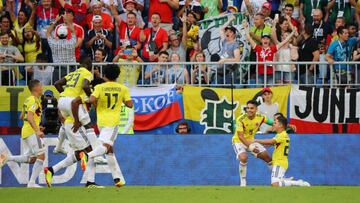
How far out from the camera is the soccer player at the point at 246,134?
882 inches

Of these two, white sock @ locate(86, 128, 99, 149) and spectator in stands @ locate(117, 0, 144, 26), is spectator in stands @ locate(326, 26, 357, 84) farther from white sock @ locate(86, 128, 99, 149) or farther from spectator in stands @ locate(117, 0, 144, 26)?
white sock @ locate(86, 128, 99, 149)

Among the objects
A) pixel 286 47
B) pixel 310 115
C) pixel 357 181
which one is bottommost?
pixel 357 181

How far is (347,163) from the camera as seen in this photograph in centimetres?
2461

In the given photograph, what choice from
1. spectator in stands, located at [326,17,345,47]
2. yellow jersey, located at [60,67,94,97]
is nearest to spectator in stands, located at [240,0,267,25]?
spectator in stands, located at [326,17,345,47]

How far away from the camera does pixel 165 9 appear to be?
85.7 ft

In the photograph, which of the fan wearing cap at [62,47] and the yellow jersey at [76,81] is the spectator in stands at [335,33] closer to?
the fan wearing cap at [62,47]

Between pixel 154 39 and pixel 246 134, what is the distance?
4.19 meters

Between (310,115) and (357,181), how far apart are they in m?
1.93

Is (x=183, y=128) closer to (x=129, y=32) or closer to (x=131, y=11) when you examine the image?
(x=129, y=32)

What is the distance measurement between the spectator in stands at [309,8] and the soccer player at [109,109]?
7785 mm

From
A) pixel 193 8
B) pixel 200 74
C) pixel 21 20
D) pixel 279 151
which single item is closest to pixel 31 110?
pixel 200 74

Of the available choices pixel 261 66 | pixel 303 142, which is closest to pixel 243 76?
pixel 261 66

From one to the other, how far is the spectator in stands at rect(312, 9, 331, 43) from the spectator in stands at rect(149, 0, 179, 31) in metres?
3.37

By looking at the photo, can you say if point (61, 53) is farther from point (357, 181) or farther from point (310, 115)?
point (357, 181)
